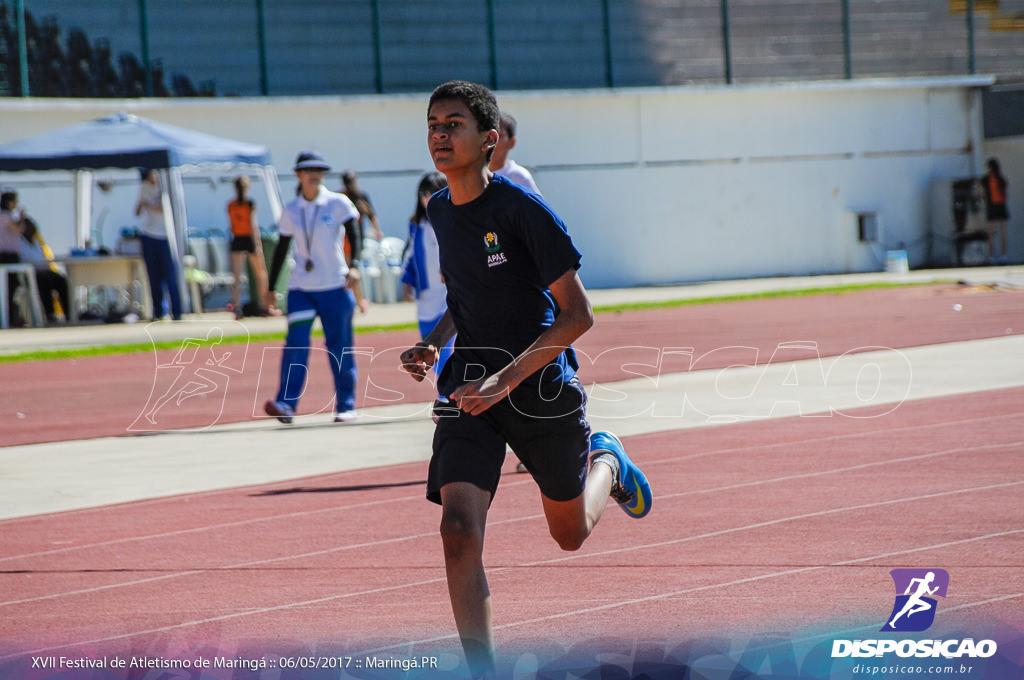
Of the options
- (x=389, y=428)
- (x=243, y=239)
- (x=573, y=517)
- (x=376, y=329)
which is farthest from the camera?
(x=243, y=239)

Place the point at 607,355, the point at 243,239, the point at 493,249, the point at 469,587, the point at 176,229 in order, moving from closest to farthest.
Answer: the point at 469,587 → the point at 493,249 → the point at 607,355 → the point at 176,229 → the point at 243,239

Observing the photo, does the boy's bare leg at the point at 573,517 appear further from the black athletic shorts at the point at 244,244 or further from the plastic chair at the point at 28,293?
the plastic chair at the point at 28,293

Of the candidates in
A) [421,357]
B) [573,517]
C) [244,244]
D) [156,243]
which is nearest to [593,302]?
[244,244]

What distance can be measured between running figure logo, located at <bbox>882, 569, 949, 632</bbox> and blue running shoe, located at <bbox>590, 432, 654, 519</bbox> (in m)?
1.06

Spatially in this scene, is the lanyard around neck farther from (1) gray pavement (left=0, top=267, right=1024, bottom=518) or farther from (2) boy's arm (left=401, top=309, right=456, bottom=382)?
(2) boy's arm (left=401, top=309, right=456, bottom=382)

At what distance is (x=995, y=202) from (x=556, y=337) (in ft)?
93.4

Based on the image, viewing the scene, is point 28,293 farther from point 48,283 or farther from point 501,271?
point 501,271

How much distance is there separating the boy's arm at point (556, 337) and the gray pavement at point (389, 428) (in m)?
4.41

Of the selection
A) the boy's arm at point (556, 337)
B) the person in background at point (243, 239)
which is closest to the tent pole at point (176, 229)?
the person in background at point (243, 239)

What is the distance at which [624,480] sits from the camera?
5.86m

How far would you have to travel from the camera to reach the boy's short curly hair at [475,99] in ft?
15.8

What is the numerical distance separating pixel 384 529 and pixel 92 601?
1706mm

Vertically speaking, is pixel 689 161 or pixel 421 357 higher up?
pixel 689 161

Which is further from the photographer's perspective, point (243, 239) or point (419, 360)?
point (243, 239)
